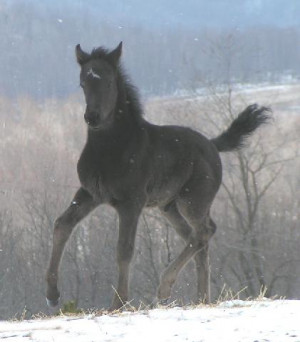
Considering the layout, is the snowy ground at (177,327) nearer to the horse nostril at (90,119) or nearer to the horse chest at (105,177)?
the horse chest at (105,177)

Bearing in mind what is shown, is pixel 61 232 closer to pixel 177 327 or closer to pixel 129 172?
pixel 129 172

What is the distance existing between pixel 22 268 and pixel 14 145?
29.7ft

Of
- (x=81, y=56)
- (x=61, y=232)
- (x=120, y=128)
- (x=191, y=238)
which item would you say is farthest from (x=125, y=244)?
(x=81, y=56)

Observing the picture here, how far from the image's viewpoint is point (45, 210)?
129ft

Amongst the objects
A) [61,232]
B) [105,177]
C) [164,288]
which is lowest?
[164,288]

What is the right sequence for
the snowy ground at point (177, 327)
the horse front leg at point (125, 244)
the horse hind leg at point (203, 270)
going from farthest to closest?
the horse hind leg at point (203, 270) → the horse front leg at point (125, 244) → the snowy ground at point (177, 327)

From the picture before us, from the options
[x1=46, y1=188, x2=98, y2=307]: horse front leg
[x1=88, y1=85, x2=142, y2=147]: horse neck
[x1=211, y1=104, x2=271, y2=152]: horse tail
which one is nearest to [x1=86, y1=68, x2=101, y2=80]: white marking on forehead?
[x1=88, y1=85, x2=142, y2=147]: horse neck

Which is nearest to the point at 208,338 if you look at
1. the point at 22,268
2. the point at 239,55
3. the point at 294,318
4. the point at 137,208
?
the point at 294,318

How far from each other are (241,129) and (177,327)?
506cm

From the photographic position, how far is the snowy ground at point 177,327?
168 inches

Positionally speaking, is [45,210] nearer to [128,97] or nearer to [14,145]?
[14,145]

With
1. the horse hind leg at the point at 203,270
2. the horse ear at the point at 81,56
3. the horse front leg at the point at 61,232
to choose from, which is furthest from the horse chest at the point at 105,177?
the horse hind leg at the point at 203,270

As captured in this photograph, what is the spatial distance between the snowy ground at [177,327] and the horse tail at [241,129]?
13.1ft

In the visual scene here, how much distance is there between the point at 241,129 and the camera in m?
9.30
